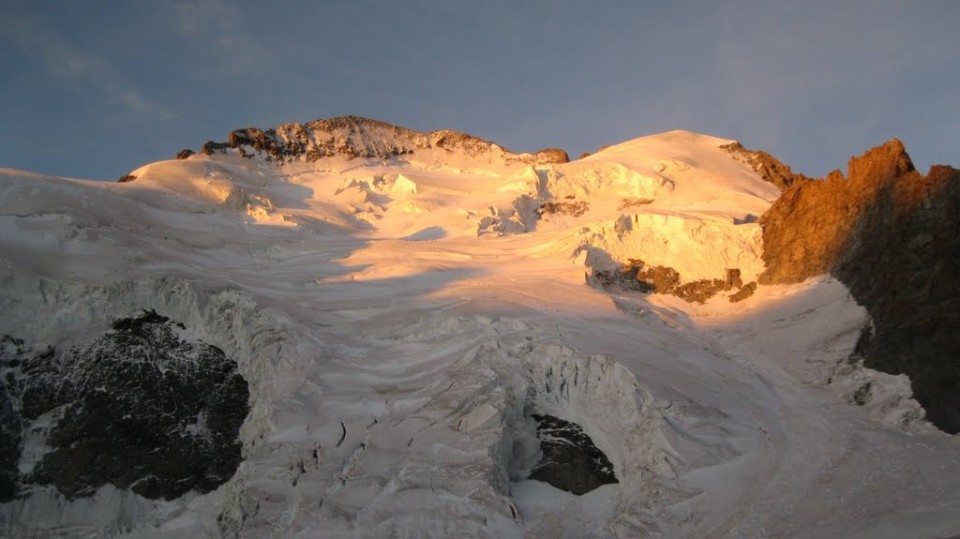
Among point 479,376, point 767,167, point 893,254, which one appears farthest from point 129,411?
point 767,167

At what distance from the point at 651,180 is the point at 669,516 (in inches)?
1433

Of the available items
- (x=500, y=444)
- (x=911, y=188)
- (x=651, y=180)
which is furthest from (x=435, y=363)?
(x=651, y=180)

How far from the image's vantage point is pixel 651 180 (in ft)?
182

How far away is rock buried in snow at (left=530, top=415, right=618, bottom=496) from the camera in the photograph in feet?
81.0

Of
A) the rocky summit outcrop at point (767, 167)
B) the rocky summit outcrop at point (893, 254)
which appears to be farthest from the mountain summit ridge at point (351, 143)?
the rocky summit outcrop at point (893, 254)

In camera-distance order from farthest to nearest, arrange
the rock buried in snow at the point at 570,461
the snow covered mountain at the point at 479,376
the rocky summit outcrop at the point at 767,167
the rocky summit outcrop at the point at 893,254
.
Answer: the rocky summit outcrop at the point at 767,167 → the rocky summit outcrop at the point at 893,254 → the rock buried in snow at the point at 570,461 → the snow covered mountain at the point at 479,376

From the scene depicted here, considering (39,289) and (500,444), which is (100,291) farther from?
(500,444)

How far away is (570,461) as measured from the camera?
25.3 meters

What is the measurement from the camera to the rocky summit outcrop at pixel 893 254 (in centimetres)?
2634

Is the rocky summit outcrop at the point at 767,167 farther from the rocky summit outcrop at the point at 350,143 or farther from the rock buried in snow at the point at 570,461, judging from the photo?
the rock buried in snow at the point at 570,461

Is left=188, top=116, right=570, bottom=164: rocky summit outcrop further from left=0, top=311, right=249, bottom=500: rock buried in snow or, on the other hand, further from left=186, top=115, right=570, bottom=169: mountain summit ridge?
left=0, top=311, right=249, bottom=500: rock buried in snow

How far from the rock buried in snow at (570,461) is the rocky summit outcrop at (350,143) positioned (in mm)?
40234

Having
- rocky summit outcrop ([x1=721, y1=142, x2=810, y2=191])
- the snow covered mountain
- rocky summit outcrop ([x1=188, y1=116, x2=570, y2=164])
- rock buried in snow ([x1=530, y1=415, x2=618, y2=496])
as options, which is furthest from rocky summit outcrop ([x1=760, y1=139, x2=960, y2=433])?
rocky summit outcrop ([x1=188, y1=116, x2=570, y2=164])

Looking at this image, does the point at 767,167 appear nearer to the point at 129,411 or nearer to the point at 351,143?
the point at 351,143
